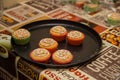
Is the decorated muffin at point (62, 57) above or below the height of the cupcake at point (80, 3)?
below

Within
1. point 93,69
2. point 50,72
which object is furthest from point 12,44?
point 93,69

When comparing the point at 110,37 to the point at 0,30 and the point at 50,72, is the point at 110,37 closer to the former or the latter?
the point at 50,72

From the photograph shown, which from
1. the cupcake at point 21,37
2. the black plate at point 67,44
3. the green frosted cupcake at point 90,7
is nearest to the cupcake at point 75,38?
the black plate at point 67,44

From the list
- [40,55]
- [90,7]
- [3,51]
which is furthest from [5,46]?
[90,7]

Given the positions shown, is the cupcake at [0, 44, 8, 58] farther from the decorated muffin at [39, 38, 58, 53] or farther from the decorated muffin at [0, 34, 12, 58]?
the decorated muffin at [39, 38, 58, 53]

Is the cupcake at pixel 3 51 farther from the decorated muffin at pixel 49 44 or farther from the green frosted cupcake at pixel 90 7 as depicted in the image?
the green frosted cupcake at pixel 90 7

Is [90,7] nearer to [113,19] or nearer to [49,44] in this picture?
[113,19]

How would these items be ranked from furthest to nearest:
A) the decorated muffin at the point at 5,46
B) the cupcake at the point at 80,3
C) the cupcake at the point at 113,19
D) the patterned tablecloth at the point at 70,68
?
the cupcake at the point at 80,3 → the cupcake at the point at 113,19 → the decorated muffin at the point at 5,46 → the patterned tablecloth at the point at 70,68
